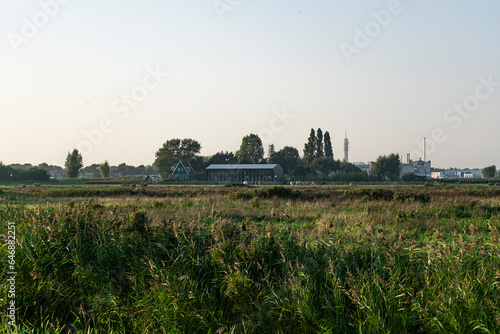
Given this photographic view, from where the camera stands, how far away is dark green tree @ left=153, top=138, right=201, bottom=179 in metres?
121

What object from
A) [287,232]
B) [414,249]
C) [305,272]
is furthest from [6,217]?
[414,249]

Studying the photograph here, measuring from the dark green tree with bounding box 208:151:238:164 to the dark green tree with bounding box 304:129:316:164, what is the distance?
62.5 ft

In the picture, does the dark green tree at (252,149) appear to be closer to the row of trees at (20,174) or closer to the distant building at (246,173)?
the distant building at (246,173)

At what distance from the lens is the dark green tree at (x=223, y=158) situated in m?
119

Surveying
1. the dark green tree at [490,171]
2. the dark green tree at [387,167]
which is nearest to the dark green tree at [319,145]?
the dark green tree at [387,167]

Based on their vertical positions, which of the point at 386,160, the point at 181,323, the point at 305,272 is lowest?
the point at 181,323

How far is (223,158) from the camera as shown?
12100 cm

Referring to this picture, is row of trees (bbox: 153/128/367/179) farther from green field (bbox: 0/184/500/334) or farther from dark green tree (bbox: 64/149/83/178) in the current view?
green field (bbox: 0/184/500/334)

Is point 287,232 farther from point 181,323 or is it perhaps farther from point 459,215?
point 459,215

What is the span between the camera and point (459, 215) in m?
18.6

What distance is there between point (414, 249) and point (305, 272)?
2.09m

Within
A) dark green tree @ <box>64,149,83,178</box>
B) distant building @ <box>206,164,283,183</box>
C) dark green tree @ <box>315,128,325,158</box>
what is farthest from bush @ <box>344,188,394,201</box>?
dark green tree @ <box>64,149,83,178</box>

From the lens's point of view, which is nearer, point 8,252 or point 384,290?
point 384,290

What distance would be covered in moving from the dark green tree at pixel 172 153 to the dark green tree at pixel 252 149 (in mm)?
12896
